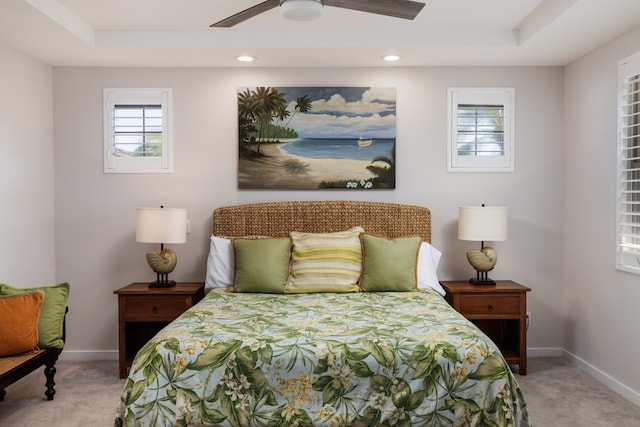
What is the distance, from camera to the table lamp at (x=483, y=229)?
3.96 meters

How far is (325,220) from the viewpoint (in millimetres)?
4277

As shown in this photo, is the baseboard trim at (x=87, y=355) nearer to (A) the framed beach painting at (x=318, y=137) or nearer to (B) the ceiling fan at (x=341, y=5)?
(A) the framed beach painting at (x=318, y=137)

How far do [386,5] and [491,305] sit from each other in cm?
246

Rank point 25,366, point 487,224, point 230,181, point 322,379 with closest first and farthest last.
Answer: point 322,379
point 25,366
point 487,224
point 230,181

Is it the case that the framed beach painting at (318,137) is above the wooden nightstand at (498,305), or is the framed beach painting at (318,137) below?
above

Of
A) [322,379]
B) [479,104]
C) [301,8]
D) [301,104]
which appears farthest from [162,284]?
[479,104]

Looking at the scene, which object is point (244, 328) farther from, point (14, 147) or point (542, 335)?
point (542, 335)

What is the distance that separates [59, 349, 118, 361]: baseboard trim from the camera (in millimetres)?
4340

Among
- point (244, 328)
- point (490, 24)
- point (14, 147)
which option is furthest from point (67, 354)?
point (490, 24)

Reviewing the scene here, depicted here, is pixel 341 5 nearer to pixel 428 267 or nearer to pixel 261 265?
pixel 261 265

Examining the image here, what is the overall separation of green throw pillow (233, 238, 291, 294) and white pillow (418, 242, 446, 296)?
3.42 ft

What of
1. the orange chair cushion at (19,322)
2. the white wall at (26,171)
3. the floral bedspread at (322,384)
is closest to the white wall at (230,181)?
the white wall at (26,171)

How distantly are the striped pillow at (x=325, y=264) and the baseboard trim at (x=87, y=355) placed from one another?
1.81 m

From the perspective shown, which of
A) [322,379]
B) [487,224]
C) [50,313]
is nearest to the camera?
[322,379]
